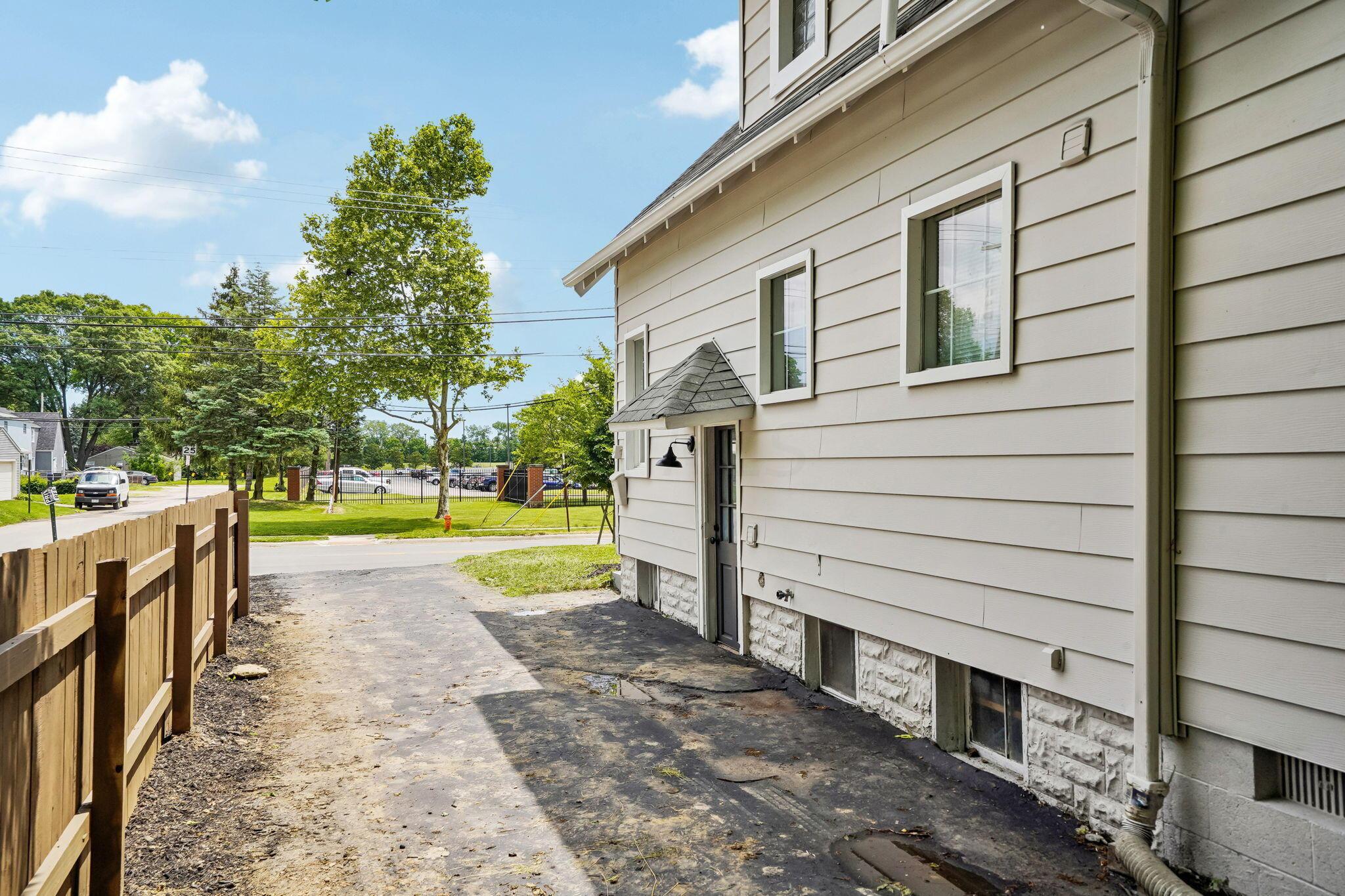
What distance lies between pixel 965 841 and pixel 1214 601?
1553 mm

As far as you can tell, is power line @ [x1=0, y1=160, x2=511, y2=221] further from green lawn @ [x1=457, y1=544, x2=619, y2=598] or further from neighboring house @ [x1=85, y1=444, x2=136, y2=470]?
neighboring house @ [x1=85, y1=444, x2=136, y2=470]

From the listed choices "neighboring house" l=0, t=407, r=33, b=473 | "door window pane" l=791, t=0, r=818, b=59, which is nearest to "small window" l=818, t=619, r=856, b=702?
"door window pane" l=791, t=0, r=818, b=59

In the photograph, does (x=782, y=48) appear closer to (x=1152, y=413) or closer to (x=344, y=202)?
(x=1152, y=413)

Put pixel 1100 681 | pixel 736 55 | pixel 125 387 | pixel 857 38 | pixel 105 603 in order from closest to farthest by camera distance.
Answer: pixel 105 603 < pixel 1100 681 < pixel 857 38 < pixel 736 55 < pixel 125 387

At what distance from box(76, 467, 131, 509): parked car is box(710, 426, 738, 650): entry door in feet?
104

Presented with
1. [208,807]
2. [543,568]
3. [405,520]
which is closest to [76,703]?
[208,807]

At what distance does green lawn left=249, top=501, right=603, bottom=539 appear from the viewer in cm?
2303

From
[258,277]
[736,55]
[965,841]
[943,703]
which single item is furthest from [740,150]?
[258,277]

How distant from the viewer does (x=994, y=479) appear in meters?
4.37

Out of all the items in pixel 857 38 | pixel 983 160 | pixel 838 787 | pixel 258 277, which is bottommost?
pixel 838 787

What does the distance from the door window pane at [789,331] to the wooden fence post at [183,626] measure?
4.49 metres

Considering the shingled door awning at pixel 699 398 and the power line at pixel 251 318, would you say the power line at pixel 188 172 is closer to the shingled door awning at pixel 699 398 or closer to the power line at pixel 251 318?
the power line at pixel 251 318

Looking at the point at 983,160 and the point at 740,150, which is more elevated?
the point at 740,150

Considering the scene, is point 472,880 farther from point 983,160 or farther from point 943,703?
point 983,160
